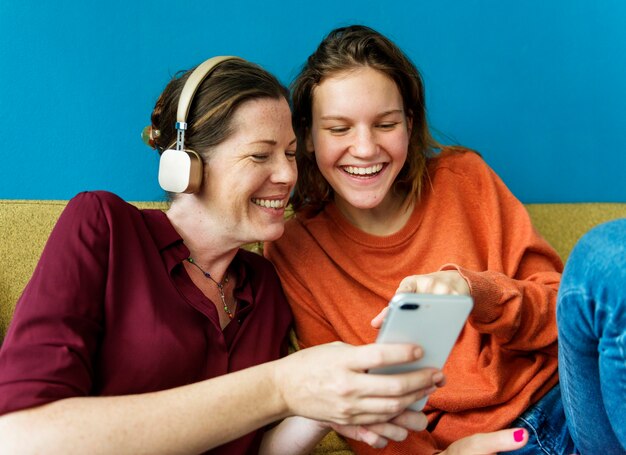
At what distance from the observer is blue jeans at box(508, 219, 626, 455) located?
95cm

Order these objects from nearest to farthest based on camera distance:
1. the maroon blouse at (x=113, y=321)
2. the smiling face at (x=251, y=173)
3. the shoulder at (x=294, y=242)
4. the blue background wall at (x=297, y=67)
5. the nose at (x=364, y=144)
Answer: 1. the maroon blouse at (x=113, y=321)
2. the smiling face at (x=251, y=173)
3. the nose at (x=364, y=144)
4. the shoulder at (x=294, y=242)
5. the blue background wall at (x=297, y=67)

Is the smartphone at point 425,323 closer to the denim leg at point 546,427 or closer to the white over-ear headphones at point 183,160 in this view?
the denim leg at point 546,427

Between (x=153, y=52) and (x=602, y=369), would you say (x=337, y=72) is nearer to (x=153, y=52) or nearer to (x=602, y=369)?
(x=153, y=52)

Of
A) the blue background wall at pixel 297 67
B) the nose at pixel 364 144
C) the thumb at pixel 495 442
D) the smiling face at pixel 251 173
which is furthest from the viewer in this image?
the blue background wall at pixel 297 67

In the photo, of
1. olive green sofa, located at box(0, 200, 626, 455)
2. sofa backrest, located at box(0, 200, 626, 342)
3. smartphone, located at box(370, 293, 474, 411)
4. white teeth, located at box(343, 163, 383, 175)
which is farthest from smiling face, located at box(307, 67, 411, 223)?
smartphone, located at box(370, 293, 474, 411)

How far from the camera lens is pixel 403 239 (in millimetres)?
1631

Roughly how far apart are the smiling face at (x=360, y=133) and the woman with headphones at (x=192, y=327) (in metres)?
0.16

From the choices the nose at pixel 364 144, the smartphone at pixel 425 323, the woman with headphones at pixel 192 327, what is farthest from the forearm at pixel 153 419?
the nose at pixel 364 144

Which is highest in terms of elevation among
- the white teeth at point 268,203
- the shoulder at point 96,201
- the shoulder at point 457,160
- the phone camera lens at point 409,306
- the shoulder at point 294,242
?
the shoulder at point 96,201

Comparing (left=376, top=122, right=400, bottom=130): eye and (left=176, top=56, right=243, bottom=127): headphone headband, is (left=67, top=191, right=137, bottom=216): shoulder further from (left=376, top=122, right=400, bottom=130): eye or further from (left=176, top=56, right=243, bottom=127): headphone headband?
(left=376, top=122, right=400, bottom=130): eye

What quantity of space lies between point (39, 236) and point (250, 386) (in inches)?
33.1

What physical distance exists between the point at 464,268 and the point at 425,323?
0.41 m

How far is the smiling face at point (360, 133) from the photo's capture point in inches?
60.6

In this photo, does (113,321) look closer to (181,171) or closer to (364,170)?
(181,171)
